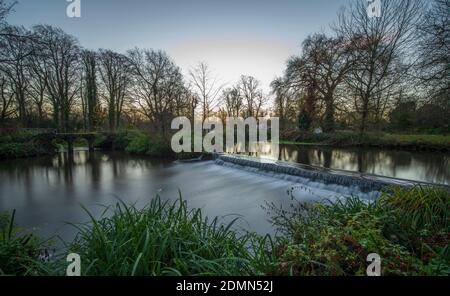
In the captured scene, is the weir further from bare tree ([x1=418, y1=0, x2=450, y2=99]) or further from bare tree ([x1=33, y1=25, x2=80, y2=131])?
bare tree ([x1=33, y1=25, x2=80, y2=131])

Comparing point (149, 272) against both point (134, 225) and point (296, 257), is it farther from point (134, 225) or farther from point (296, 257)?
point (296, 257)

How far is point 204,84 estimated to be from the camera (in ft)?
82.8

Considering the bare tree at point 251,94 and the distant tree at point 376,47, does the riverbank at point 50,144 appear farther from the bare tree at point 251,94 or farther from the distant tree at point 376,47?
the bare tree at point 251,94

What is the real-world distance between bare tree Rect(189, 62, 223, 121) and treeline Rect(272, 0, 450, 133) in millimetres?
5897

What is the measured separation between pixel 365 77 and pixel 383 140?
14.8 feet

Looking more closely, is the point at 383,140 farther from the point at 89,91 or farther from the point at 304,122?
the point at 89,91

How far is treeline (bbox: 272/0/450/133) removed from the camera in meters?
12.4

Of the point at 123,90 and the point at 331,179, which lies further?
the point at 123,90

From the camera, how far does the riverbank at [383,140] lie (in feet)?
51.4

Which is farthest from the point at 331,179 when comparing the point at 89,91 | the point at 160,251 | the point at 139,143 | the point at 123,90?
the point at 89,91

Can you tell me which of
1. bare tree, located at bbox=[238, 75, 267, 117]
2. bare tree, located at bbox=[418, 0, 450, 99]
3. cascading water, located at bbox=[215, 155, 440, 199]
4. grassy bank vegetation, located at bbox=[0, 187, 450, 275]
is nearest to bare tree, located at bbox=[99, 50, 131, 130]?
bare tree, located at bbox=[238, 75, 267, 117]

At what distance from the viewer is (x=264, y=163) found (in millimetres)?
11828

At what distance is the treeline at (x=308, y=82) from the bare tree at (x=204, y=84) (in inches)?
3.8
